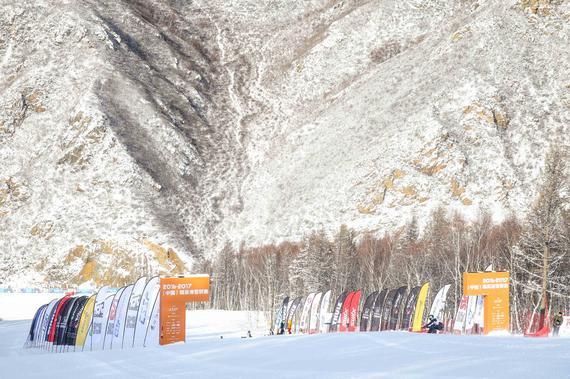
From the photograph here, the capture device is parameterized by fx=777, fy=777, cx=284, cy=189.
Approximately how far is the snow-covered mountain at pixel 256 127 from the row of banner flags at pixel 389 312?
127 feet

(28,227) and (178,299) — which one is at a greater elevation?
(28,227)

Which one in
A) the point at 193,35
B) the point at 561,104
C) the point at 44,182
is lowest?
the point at 44,182

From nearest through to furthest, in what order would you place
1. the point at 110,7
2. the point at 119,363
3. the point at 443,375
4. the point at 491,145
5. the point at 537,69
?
1. the point at 443,375
2. the point at 119,363
3. the point at 491,145
4. the point at 537,69
5. the point at 110,7

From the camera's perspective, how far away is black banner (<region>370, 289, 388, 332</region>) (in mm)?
33906

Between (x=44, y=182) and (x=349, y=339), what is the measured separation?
7613cm

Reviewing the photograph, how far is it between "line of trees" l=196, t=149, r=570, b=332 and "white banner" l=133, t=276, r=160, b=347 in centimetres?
2141

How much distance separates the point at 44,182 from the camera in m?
93.2

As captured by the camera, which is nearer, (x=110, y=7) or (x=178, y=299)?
(x=178, y=299)

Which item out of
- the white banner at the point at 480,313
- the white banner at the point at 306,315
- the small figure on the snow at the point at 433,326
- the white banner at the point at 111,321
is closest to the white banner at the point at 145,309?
the white banner at the point at 111,321

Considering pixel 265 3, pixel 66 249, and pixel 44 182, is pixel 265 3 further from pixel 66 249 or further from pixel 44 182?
pixel 66 249

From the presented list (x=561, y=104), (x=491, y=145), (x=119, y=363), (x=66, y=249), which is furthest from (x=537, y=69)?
(x=119, y=363)

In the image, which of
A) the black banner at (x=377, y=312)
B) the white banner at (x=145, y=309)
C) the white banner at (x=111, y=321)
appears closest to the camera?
the white banner at (x=145, y=309)

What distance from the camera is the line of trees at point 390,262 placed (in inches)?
1993

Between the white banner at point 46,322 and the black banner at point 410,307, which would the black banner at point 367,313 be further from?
the white banner at point 46,322
